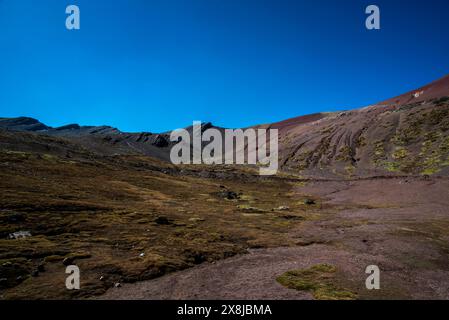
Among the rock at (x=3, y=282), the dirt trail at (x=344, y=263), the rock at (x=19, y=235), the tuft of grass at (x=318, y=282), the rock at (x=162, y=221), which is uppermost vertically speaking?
the rock at (x=19, y=235)

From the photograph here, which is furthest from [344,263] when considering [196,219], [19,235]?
[19,235]

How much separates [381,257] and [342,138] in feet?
550

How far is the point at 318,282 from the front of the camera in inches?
973

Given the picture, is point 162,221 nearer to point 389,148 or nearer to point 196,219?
point 196,219

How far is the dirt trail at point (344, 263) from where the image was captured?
2344 centimetres

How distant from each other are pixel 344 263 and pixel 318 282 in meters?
6.91

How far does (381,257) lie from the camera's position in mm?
32625

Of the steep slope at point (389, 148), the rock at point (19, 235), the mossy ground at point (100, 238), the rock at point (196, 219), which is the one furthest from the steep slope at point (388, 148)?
the rock at point (19, 235)

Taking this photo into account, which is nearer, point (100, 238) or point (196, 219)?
point (100, 238)

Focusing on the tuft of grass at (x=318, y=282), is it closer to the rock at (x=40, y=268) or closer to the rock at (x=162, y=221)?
the rock at (x=40, y=268)

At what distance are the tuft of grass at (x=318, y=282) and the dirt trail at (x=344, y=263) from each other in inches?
32.6

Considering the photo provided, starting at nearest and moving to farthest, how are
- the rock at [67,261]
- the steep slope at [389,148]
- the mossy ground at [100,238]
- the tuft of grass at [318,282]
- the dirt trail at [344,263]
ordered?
1. the tuft of grass at [318,282]
2. the dirt trail at [344,263]
3. the mossy ground at [100,238]
4. the rock at [67,261]
5. the steep slope at [389,148]

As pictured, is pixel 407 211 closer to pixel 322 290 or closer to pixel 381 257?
pixel 381 257

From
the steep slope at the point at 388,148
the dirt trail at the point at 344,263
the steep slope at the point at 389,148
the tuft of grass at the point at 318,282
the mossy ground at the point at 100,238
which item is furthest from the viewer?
the steep slope at the point at 389,148
